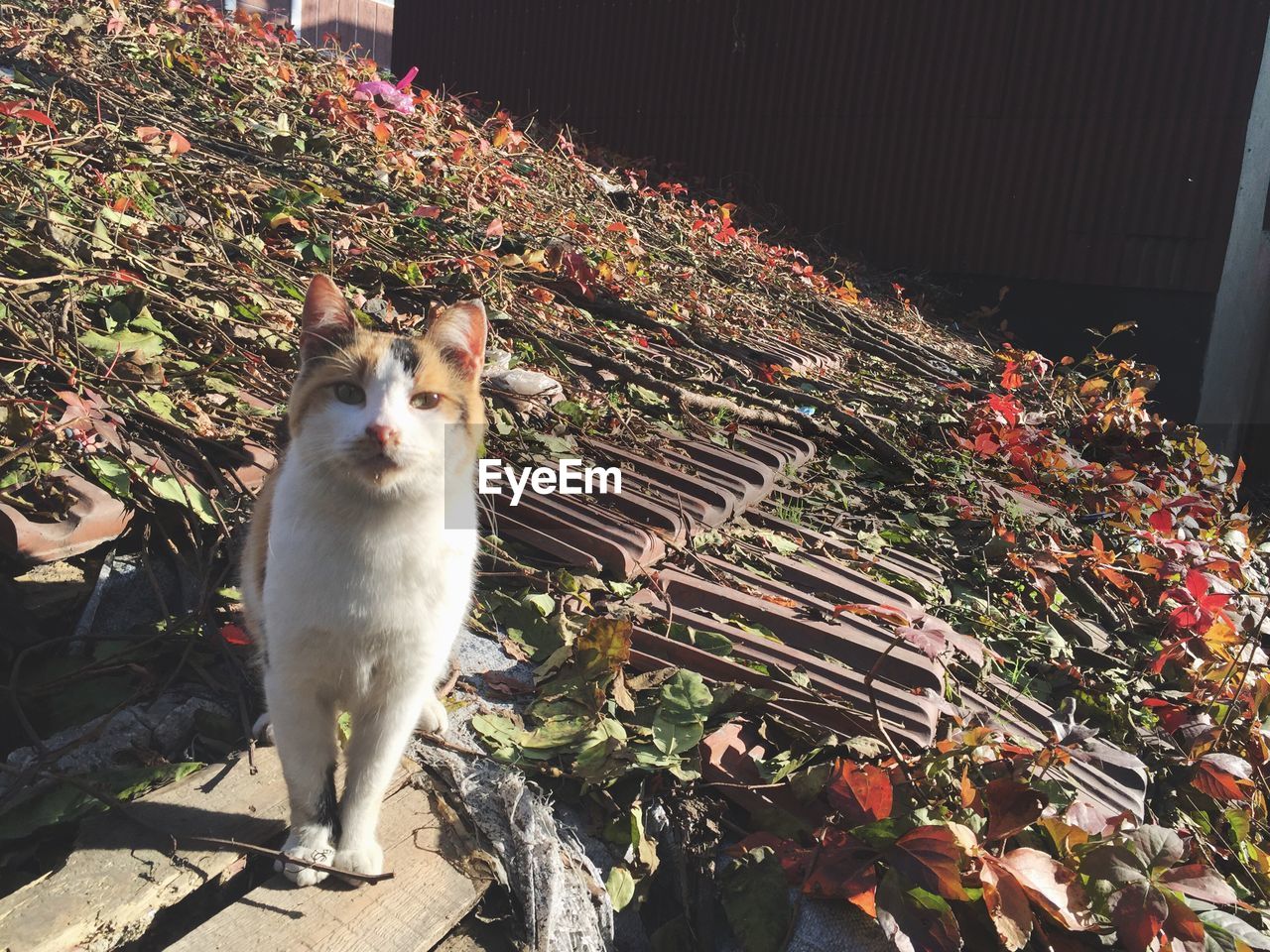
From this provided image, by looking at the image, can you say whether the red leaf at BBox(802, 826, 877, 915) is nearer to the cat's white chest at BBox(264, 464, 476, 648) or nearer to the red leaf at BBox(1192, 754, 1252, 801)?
the cat's white chest at BBox(264, 464, 476, 648)

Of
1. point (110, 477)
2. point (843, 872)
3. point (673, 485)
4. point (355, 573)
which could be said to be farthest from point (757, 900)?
point (110, 477)

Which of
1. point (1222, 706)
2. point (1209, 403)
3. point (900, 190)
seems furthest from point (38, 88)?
point (1209, 403)

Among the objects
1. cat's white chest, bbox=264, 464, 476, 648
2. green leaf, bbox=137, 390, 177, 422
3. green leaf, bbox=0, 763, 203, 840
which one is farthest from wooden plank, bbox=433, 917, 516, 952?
green leaf, bbox=137, 390, 177, 422

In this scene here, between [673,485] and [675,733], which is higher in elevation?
[673,485]

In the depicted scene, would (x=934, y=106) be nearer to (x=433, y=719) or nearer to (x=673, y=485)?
(x=673, y=485)

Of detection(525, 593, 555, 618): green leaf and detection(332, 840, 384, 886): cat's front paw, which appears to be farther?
detection(525, 593, 555, 618): green leaf

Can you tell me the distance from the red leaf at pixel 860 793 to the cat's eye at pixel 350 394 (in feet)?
3.97

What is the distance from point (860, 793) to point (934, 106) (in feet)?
31.8

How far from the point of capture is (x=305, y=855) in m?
1.55

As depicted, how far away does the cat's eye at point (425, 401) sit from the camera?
170 cm

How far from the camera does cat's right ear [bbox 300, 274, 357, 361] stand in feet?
5.61

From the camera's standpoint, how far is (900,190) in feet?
32.6

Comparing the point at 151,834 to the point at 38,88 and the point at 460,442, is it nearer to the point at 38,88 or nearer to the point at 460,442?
the point at 460,442

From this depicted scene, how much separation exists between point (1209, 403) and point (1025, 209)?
2705mm
